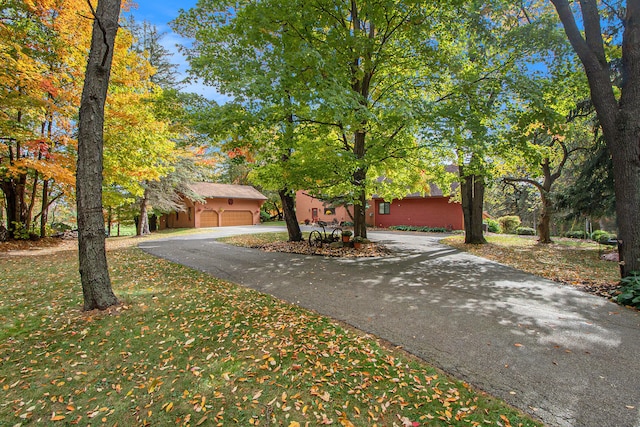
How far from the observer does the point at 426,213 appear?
23391mm

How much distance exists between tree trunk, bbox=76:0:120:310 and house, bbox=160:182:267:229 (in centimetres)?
2224

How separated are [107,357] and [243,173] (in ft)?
124

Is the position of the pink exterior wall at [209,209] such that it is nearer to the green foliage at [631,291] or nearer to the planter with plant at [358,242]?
the planter with plant at [358,242]

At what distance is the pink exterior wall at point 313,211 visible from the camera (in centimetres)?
2958

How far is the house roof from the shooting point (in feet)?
91.0

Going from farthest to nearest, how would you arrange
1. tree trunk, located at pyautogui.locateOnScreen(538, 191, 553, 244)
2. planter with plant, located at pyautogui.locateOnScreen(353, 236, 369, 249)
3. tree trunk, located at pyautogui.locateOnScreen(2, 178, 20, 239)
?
tree trunk, located at pyautogui.locateOnScreen(2, 178, 20, 239), tree trunk, located at pyautogui.locateOnScreen(538, 191, 553, 244), planter with plant, located at pyautogui.locateOnScreen(353, 236, 369, 249)

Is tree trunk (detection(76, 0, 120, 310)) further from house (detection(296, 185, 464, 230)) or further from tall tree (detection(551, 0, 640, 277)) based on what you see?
house (detection(296, 185, 464, 230))

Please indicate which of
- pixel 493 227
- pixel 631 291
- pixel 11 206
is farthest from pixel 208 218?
pixel 631 291

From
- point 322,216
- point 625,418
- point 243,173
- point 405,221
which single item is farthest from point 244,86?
point 243,173

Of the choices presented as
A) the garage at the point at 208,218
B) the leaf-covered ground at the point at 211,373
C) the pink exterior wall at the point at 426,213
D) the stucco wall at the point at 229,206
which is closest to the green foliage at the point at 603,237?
the pink exterior wall at the point at 426,213

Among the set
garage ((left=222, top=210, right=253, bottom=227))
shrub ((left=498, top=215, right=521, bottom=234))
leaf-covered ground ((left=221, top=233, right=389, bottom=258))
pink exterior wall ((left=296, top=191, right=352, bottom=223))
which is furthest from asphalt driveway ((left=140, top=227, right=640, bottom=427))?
garage ((left=222, top=210, right=253, bottom=227))

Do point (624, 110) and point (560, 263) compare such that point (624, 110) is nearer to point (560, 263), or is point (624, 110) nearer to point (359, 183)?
point (560, 263)

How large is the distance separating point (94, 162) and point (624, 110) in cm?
949

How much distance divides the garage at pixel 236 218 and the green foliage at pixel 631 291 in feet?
95.8
